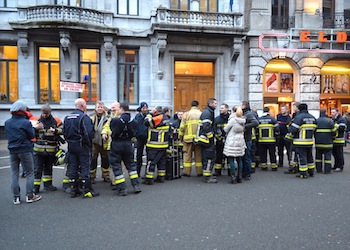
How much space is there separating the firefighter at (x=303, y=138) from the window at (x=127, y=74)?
1075 centimetres

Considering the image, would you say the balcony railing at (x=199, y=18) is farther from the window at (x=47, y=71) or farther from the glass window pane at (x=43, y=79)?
the glass window pane at (x=43, y=79)

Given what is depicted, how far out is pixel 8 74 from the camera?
16.5 metres

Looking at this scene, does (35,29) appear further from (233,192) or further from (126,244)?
(126,244)

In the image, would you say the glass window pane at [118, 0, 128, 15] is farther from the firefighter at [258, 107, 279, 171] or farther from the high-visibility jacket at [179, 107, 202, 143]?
the firefighter at [258, 107, 279, 171]

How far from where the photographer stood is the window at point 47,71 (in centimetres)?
1666

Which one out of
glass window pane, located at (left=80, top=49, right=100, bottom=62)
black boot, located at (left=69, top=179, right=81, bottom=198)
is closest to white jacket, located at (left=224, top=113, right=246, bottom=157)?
black boot, located at (left=69, top=179, right=81, bottom=198)

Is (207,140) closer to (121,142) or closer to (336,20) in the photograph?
(121,142)

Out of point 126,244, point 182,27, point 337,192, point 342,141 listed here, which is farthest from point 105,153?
point 182,27

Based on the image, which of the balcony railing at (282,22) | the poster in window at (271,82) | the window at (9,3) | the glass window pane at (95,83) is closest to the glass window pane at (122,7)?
the glass window pane at (95,83)

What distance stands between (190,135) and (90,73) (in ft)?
34.9

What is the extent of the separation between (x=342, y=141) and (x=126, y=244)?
7593 mm

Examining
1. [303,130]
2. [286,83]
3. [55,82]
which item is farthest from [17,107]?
[286,83]

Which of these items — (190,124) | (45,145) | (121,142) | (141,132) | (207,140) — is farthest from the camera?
(190,124)

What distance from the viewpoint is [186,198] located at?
6355 mm
